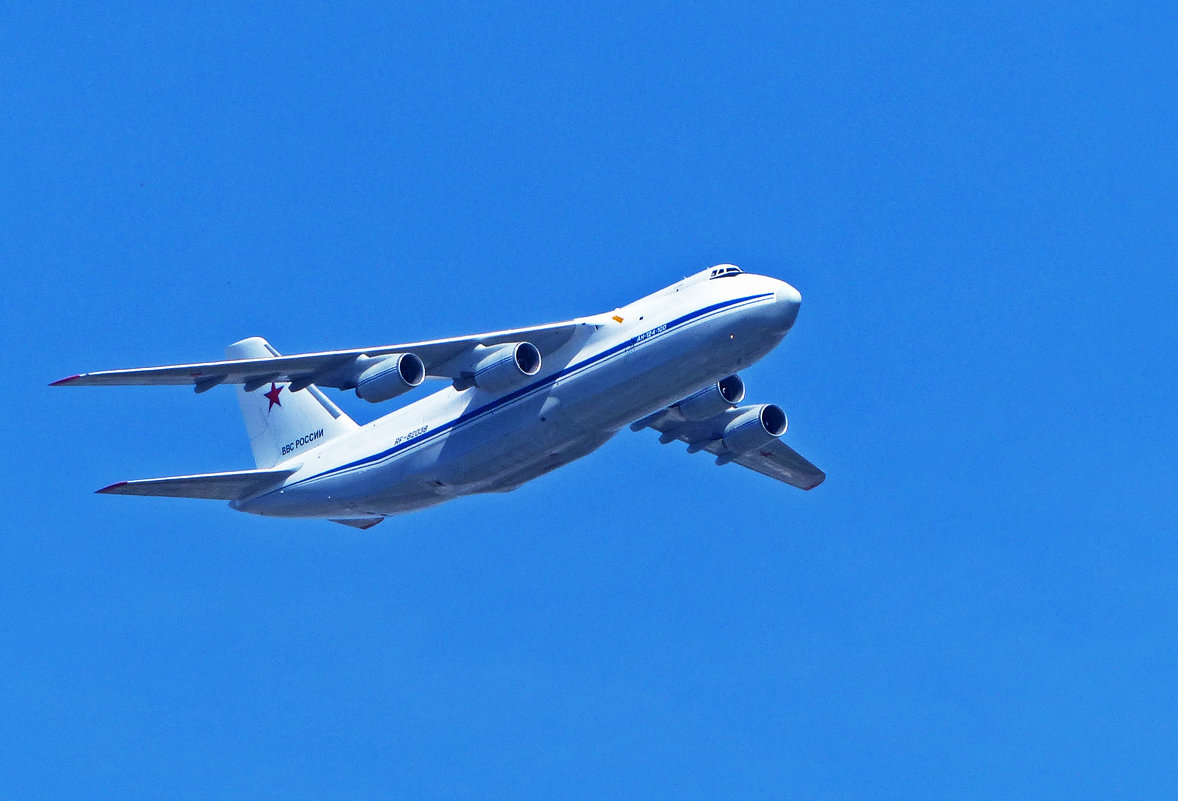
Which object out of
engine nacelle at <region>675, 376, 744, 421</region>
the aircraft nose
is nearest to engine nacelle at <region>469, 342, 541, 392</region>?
engine nacelle at <region>675, 376, 744, 421</region>

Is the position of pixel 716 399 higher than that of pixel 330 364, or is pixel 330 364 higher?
pixel 716 399

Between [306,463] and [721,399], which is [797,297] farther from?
[306,463]

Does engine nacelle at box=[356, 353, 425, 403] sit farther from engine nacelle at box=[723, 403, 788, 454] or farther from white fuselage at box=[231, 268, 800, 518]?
engine nacelle at box=[723, 403, 788, 454]

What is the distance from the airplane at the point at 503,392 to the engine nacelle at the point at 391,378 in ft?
0.08

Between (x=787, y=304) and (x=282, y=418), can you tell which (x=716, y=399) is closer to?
(x=787, y=304)

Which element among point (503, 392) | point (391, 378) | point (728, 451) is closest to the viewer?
point (391, 378)

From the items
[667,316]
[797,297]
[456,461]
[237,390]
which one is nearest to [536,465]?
[456,461]

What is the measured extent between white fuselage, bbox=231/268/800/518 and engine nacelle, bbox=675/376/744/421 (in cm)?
283

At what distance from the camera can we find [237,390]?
36000 millimetres

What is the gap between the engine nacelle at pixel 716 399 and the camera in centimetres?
3041

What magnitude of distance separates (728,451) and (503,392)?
627 centimetres

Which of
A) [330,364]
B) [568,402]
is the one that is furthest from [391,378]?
A: [568,402]

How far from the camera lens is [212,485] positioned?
3128 centimetres

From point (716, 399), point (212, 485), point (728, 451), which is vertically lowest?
point (212, 485)
